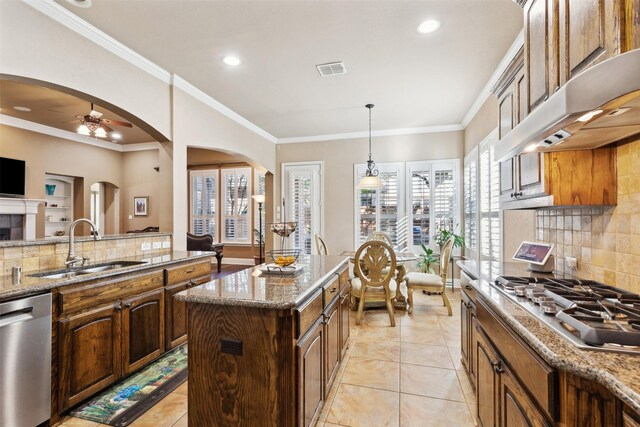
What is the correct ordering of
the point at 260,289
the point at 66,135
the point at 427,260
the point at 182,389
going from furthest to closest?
1. the point at 66,135
2. the point at 427,260
3. the point at 182,389
4. the point at 260,289

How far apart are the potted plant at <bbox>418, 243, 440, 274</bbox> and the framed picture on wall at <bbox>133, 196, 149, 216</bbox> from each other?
672cm

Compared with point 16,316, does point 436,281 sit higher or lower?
lower

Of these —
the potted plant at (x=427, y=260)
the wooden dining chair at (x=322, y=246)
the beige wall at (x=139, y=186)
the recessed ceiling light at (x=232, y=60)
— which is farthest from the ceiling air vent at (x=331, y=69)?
the beige wall at (x=139, y=186)

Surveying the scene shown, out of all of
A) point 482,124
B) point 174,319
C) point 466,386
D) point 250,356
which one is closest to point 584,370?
point 250,356

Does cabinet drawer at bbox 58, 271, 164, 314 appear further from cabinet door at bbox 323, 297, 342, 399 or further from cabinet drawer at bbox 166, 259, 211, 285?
cabinet door at bbox 323, 297, 342, 399

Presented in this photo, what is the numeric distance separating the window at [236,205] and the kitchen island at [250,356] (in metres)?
6.65

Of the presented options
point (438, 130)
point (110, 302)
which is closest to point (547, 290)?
point (110, 302)

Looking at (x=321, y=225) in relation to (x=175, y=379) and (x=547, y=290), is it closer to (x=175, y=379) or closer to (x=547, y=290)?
(x=175, y=379)

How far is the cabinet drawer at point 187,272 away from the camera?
277cm

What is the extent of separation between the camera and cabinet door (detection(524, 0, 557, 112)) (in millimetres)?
1545

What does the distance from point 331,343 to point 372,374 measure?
2.08ft

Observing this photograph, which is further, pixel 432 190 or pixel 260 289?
pixel 432 190

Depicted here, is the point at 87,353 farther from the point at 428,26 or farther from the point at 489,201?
the point at 489,201

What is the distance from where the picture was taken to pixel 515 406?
1184 millimetres
